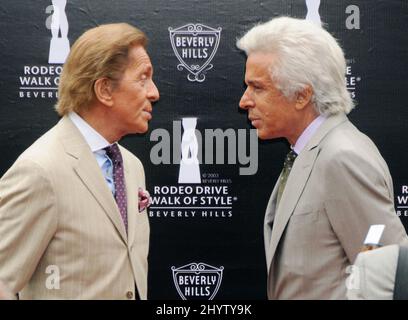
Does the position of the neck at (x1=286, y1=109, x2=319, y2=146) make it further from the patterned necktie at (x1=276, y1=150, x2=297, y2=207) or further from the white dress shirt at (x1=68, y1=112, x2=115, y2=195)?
the white dress shirt at (x1=68, y1=112, x2=115, y2=195)

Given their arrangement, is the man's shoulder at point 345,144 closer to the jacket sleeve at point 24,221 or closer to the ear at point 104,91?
the ear at point 104,91

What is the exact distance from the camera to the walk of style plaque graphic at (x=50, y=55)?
15.5 feet

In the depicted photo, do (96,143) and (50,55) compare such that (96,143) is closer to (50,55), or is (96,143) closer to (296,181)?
(296,181)

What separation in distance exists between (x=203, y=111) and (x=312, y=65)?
1.29 meters

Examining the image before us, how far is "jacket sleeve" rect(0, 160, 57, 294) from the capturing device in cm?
325

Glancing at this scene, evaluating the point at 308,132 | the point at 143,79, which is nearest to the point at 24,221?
the point at 143,79

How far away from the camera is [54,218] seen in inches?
129

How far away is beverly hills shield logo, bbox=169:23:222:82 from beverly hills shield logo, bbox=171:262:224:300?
3.06 feet

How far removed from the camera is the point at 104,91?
3.60 metres

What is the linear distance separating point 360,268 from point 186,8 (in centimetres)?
233

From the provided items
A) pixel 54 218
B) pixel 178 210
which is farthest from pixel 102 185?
pixel 178 210

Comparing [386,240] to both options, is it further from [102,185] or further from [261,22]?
[261,22]

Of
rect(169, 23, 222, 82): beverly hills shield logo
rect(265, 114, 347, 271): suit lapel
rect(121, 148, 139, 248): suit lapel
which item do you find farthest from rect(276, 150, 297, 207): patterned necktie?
rect(169, 23, 222, 82): beverly hills shield logo

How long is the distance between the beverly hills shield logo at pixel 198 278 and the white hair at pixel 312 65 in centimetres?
144
